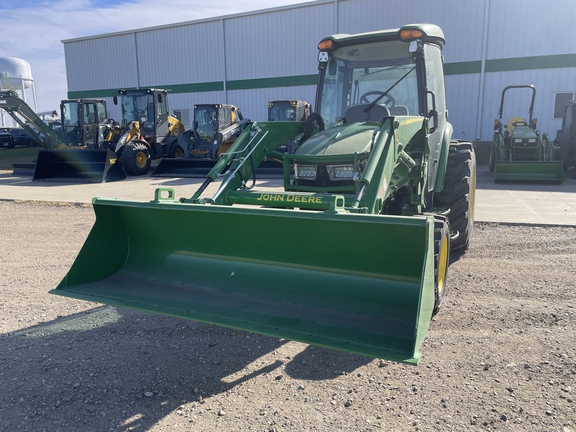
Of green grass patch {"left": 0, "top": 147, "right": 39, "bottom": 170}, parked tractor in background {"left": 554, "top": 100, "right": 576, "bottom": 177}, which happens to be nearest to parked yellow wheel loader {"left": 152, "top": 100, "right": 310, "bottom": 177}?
parked tractor in background {"left": 554, "top": 100, "right": 576, "bottom": 177}

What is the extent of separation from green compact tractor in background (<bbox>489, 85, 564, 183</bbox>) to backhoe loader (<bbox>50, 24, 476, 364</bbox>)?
27.2 ft

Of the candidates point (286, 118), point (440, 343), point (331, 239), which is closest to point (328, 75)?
point (331, 239)

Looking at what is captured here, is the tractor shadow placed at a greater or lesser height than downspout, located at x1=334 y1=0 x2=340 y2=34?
lesser

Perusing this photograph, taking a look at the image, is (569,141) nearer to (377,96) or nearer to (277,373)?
(377,96)

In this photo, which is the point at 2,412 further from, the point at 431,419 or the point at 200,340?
the point at 431,419

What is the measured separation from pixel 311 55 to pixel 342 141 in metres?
18.4

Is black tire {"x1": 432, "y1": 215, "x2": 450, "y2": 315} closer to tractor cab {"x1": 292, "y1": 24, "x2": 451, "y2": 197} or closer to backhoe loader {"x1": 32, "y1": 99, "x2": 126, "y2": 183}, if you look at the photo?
tractor cab {"x1": 292, "y1": 24, "x2": 451, "y2": 197}

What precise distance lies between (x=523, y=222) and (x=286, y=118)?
37.1 ft

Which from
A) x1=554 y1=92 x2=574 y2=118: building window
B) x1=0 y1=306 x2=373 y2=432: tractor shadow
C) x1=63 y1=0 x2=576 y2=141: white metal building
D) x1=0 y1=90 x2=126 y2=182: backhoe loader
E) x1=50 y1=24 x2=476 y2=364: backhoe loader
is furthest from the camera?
x1=63 y1=0 x2=576 y2=141: white metal building

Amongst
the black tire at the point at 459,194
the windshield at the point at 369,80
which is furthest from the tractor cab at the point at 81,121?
the black tire at the point at 459,194

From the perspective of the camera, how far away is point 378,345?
2.66 meters

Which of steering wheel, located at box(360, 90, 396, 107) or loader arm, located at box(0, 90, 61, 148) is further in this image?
loader arm, located at box(0, 90, 61, 148)

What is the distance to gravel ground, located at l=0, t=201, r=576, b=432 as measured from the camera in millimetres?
2668

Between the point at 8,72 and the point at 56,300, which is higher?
the point at 8,72
